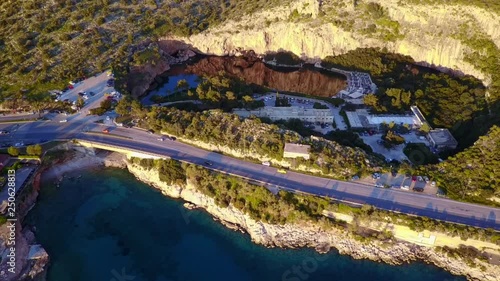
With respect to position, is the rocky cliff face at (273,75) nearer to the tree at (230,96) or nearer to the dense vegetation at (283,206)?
the tree at (230,96)

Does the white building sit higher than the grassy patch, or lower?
higher

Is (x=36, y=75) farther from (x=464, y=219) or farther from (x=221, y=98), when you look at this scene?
(x=464, y=219)

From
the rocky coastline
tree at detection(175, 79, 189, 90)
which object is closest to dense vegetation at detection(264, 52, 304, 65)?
tree at detection(175, 79, 189, 90)

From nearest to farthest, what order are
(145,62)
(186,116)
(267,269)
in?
(267,269), (186,116), (145,62)

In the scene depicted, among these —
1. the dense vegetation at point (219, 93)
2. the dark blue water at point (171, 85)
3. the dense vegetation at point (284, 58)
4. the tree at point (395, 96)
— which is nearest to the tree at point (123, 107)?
the dense vegetation at point (219, 93)

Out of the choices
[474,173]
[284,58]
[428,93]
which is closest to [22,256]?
[474,173]

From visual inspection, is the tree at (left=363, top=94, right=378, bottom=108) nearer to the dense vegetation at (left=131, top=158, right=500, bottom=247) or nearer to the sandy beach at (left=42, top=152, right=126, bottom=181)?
the dense vegetation at (left=131, top=158, right=500, bottom=247)

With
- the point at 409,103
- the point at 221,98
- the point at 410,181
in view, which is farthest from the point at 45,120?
the point at 409,103
